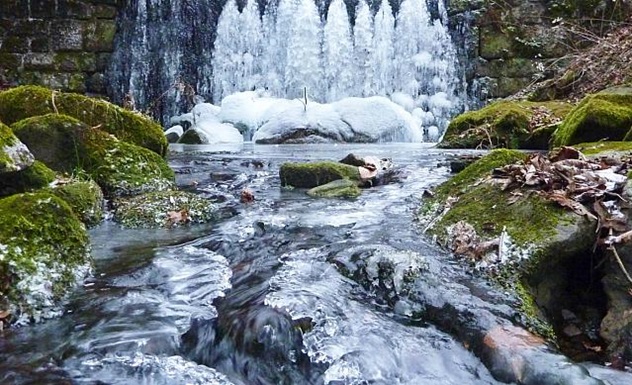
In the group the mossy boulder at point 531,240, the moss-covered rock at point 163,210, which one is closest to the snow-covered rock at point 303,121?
the moss-covered rock at point 163,210

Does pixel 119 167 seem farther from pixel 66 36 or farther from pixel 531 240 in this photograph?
pixel 66 36

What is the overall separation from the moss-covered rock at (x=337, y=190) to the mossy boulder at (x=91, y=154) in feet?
4.04

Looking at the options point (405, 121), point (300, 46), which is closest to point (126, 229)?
point (405, 121)

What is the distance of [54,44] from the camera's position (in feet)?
46.7

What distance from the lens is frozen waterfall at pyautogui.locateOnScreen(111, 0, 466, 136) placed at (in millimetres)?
14422

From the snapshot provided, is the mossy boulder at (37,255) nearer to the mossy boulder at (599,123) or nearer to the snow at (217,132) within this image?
the mossy boulder at (599,123)

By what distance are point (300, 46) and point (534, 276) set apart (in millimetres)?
12950

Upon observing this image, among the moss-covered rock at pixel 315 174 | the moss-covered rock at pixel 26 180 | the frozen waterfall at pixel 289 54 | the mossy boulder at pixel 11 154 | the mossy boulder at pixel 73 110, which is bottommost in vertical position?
the moss-covered rock at pixel 315 174

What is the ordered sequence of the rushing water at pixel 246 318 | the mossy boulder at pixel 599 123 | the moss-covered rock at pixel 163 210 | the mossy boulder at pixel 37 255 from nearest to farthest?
the rushing water at pixel 246 318, the mossy boulder at pixel 37 255, the moss-covered rock at pixel 163 210, the mossy boulder at pixel 599 123

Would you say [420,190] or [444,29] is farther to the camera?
[444,29]

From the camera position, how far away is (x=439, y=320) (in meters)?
2.22

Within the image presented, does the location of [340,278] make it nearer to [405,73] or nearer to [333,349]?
[333,349]

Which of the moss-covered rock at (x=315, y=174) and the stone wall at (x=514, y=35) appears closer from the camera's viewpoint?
the moss-covered rock at (x=315, y=174)

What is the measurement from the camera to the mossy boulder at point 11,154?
3.06 meters
